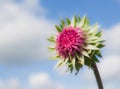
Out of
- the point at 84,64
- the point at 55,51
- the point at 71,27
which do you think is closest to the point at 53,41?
the point at 55,51

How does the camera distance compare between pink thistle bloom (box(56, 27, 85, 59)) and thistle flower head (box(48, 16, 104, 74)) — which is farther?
pink thistle bloom (box(56, 27, 85, 59))

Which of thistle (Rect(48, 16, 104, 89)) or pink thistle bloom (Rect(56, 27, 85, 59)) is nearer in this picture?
thistle (Rect(48, 16, 104, 89))

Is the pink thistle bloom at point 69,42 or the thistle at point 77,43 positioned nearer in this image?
Answer: the thistle at point 77,43

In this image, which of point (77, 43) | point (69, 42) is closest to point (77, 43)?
point (77, 43)

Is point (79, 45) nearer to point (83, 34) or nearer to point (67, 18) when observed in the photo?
point (83, 34)

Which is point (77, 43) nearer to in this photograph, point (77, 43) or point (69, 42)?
point (77, 43)
